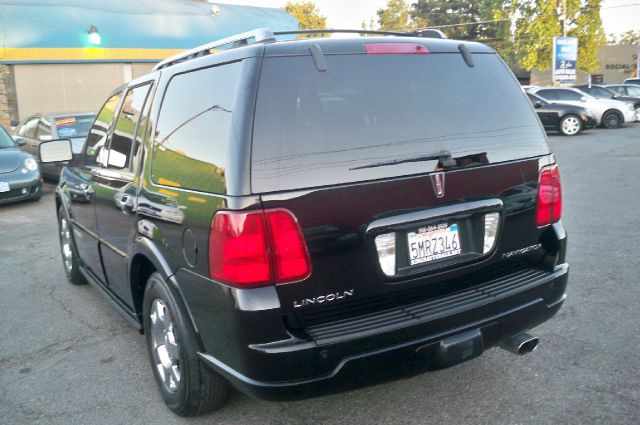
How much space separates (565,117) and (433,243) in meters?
18.8

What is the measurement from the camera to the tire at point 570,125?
1947 cm

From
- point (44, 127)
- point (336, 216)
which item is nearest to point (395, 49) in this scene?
→ point (336, 216)

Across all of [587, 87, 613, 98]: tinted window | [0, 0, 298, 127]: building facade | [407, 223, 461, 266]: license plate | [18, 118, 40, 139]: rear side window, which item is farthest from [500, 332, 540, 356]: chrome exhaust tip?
[587, 87, 613, 98]: tinted window

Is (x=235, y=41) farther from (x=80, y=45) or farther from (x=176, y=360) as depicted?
(x=80, y=45)

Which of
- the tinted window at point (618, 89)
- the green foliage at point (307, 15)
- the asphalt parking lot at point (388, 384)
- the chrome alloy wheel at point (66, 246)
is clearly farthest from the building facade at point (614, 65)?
the chrome alloy wheel at point (66, 246)

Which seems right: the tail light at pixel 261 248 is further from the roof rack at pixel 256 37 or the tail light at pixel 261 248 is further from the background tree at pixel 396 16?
the background tree at pixel 396 16

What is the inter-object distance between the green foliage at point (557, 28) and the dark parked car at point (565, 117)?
61.8 ft

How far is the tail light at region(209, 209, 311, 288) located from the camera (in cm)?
241

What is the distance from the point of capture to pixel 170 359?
316cm

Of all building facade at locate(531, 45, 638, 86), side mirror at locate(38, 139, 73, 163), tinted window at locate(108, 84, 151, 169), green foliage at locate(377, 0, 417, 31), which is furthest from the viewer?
green foliage at locate(377, 0, 417, 31)

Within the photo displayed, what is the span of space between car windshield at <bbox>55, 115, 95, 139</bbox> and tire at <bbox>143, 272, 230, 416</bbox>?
986 centimetres

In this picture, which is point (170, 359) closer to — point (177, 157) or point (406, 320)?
point (177, 157)

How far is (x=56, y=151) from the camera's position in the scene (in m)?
4.78

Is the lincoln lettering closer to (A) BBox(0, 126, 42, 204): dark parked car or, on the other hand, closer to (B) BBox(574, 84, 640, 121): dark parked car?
(A) BBox(0, 126, 42, 204): dark parked car
